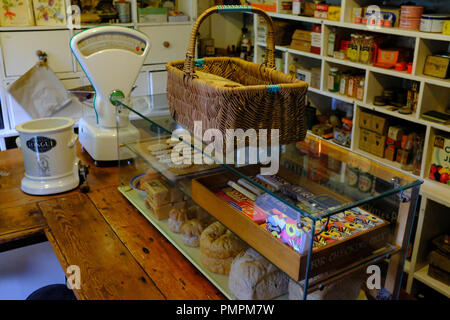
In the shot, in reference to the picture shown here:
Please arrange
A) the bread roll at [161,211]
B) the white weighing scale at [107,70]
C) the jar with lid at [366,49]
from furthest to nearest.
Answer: the jar with lid at [366,49] < the white weighing scale at [107,70] < the bread roll at [161,211]

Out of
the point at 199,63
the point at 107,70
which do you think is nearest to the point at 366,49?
the point at 199,63

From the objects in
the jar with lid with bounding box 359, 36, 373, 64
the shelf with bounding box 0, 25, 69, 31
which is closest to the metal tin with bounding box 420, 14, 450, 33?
the jar with lid with bounding box 359, 36, 373, 64

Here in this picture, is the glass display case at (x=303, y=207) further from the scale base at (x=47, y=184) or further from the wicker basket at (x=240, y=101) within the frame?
the scale base at (x=47, y=184)

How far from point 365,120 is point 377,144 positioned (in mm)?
165

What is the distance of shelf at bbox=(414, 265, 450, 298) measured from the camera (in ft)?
→ 7.93

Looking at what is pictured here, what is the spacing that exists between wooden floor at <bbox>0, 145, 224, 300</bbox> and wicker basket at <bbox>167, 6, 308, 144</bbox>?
1.26 feet

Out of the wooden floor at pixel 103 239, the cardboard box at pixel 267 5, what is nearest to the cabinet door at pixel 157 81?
the cardboard box at pixel 267 5

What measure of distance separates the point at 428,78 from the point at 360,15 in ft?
2.00

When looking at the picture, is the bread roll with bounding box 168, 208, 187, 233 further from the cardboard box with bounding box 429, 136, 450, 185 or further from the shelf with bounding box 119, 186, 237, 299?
the cardboard box with bounding box 429, 136, 450, 185

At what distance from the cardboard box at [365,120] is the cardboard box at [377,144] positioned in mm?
55

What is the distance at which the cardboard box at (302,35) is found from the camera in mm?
3149

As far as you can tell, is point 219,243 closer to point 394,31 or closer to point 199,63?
point 199,63
